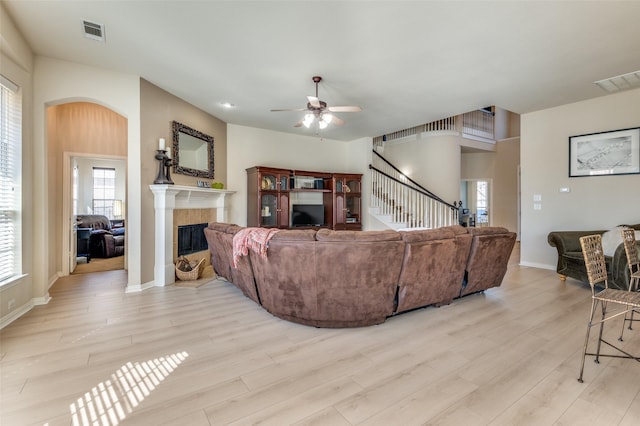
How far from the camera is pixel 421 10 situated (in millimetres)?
2436

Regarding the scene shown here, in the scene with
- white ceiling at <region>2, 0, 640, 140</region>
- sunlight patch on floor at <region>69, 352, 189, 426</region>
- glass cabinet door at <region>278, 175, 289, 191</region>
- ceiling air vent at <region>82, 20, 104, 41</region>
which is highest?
ceiling air vent at <region>82, 20, 104, 41</region>

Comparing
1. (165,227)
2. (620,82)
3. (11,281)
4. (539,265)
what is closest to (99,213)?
(165,227)

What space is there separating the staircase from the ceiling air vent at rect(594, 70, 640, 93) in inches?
116

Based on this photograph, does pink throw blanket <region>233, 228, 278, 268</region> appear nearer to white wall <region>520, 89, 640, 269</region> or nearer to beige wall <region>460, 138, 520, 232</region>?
white wall <region>520, 89, 640, 269</region>

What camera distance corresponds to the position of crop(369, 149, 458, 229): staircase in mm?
6250

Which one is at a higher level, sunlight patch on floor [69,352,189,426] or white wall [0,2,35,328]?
white wall [0,2,35,328]

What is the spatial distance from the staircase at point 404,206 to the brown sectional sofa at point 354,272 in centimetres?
322

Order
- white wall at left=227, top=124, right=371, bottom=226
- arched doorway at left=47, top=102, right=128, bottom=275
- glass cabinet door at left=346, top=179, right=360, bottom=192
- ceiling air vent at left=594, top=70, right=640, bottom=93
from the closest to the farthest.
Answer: ceiling air vent at left=594, top=70, right=640, bottom=93
arched doorway at left=47, top=102, right=128, bottom=275
white wall at left=227, top=124, right=371, bottom=226
glass cabinet door at left=346, top=179, right=360, bottom=192

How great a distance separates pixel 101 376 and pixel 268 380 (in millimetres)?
1129

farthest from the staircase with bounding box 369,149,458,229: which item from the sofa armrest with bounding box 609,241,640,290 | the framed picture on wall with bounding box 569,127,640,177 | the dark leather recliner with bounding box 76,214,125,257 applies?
the dark leather recliner with bounding box 76,214,125,257

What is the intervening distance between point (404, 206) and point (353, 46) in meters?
4.23

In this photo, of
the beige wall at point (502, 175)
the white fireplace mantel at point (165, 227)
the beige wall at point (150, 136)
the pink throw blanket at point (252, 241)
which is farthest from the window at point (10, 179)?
the beige wall at point (502, 175)

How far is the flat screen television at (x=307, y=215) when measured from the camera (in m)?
6.39

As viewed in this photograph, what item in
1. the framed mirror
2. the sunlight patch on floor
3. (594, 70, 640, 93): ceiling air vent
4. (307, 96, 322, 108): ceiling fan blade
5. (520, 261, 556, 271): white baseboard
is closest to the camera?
the sunlight patch on floor
